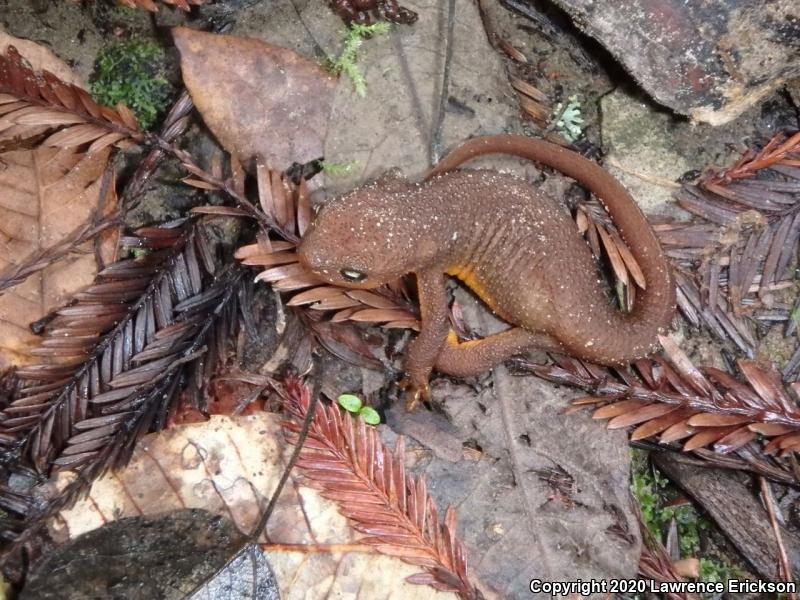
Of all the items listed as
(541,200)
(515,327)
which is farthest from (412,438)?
(541,200)

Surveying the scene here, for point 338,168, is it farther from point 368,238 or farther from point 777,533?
point 777,533

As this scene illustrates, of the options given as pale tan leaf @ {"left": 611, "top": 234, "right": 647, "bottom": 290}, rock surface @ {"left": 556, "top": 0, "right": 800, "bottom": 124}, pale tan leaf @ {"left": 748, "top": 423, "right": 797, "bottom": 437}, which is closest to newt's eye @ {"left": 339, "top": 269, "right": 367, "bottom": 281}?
pale tan leaf @ {"left": 611, "top": 234, "right": 647, "bottom": 290}

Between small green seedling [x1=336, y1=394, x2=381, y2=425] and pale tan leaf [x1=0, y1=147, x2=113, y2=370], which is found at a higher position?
pale tan leaf [x1=0, y1=147, x2=113, y2=370]

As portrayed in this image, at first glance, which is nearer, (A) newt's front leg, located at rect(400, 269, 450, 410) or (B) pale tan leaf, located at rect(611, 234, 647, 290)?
(A) newt's front leg, located at rect(400, 269, 450, 410)

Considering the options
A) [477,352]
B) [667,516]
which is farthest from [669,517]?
[477,352]

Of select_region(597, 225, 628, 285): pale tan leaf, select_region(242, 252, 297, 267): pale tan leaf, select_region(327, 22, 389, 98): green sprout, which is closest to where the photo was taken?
select_region(242, 252, 297, 267): pale tan leaf

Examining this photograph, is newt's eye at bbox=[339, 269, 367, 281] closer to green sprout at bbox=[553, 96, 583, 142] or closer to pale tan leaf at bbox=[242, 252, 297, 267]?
pale tan leaf at bbox=[242, 252, 297, 267]

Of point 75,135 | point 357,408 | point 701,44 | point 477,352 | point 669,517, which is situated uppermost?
point 701,44

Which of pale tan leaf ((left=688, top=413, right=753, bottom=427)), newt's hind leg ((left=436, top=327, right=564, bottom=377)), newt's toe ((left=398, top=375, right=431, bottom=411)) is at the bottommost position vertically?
newt's toe ((left=398, top=375, right=431, bottom=411))
